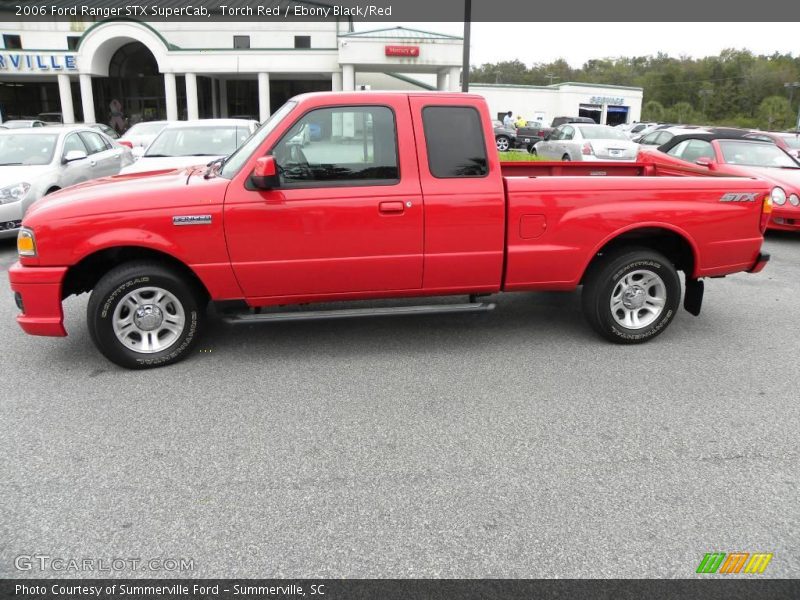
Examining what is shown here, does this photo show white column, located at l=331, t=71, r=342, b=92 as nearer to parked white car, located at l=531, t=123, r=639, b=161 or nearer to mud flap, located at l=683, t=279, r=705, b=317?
parked white car, located at l=531, t=123, r=639, b=161

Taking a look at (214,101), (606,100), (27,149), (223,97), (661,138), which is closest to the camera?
(27,149)

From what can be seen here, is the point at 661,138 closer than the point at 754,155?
No

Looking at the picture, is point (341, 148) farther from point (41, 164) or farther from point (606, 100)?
point (606, 100)

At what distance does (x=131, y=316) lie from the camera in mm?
4645

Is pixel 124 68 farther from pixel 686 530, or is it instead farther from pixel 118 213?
pixel 686 530

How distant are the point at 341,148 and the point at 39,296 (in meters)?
2.40

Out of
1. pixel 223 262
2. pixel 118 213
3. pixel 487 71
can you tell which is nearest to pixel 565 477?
pixel 223 262

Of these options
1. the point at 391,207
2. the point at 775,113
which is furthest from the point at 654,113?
the point at 391,207

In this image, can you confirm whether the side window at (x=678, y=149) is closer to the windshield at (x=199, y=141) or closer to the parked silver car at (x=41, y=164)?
the windshield at (x=199, y=141)

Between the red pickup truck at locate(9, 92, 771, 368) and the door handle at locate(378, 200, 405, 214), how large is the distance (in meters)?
0.01

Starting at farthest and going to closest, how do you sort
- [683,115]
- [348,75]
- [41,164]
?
[683,115] → [348,75] → [41,164]

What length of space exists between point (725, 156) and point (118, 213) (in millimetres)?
9735

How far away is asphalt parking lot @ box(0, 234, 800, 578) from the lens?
111 inches

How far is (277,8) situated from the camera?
3559cm
